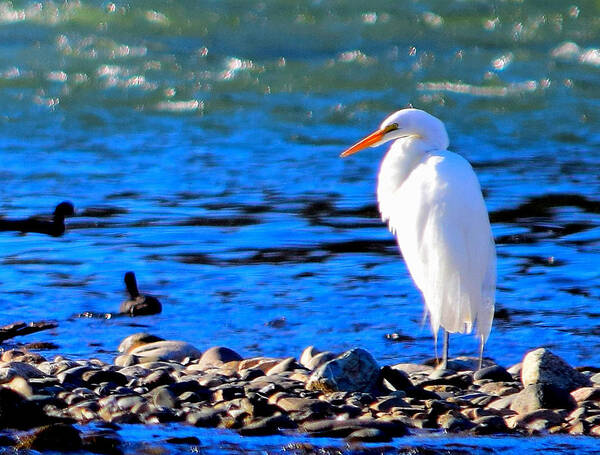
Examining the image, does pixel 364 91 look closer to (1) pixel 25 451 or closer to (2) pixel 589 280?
(2) pixel 589 280

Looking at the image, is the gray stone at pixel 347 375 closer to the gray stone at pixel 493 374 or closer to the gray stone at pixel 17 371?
the gray stone at pixel 493 374

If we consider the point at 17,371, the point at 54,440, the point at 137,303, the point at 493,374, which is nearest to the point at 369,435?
the point at 54,440

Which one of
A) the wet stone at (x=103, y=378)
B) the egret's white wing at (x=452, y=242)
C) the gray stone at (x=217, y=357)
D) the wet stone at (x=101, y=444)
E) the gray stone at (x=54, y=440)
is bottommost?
the gray stone at (x=217, y=357)

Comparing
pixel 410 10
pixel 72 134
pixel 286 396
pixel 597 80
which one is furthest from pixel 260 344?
pixel 410 10

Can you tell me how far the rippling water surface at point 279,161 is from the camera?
358 inches

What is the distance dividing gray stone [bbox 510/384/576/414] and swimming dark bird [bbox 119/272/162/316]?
372 centimetres

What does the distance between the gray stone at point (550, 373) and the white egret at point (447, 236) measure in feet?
2.41

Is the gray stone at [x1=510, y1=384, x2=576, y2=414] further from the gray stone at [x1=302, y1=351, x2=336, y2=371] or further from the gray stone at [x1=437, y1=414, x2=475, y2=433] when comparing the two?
the gray stone at [x1=302, y1=351, x2=336, y2=371]

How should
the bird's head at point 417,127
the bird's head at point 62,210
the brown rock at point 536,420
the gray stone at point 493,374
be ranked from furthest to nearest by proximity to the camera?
the bird's head at point 417,127, the gray stone at point 493,374, the brown rock at point 536,420, the bird's head at point 62,210

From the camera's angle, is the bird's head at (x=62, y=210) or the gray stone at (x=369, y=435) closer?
the bird's head at (x=62, y=210)

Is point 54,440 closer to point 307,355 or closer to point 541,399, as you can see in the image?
point 541,399

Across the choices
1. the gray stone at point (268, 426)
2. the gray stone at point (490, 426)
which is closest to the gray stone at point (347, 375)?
the gray stone at point (268, 426)

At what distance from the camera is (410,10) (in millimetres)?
26750

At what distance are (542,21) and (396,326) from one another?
18.8m
